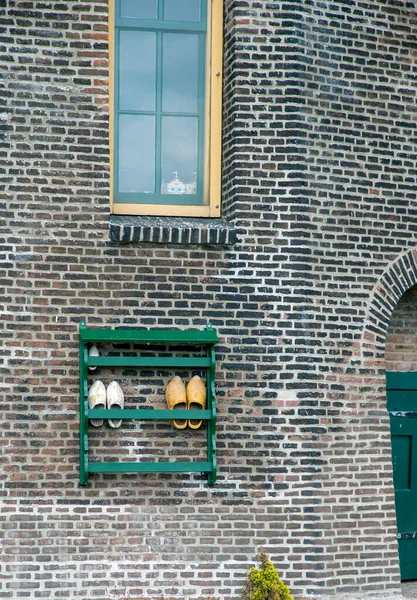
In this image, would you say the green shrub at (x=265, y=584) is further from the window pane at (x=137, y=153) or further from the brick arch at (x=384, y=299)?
the window pane at (x=137, y=153)

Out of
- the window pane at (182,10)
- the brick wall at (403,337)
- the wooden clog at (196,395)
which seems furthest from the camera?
the brick wall at (403,337)

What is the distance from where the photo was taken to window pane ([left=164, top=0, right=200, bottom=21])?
23.8 feet

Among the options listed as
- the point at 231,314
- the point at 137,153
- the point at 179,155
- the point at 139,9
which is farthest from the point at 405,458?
the point at 139,9

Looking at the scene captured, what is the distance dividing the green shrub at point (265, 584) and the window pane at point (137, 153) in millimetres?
3233

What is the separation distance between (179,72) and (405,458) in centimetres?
413

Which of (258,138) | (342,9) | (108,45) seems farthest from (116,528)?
(342,9)

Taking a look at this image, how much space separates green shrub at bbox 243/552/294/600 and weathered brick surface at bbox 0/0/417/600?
0.11m

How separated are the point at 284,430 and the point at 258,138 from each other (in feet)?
7.94

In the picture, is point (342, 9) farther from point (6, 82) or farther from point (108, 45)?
point (6, 82)

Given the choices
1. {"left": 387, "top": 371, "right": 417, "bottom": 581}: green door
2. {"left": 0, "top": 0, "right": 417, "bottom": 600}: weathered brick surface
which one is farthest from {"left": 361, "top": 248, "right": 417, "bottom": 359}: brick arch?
{"left": 387, "top": 371, "right": 417, "bottom": 581}: green door

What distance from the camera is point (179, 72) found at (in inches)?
287

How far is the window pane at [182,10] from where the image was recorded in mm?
7258

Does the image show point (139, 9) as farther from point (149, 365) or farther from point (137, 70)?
point (149, 365)

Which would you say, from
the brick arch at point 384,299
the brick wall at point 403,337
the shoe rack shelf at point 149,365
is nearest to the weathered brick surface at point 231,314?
the brick arch at point 384,299
